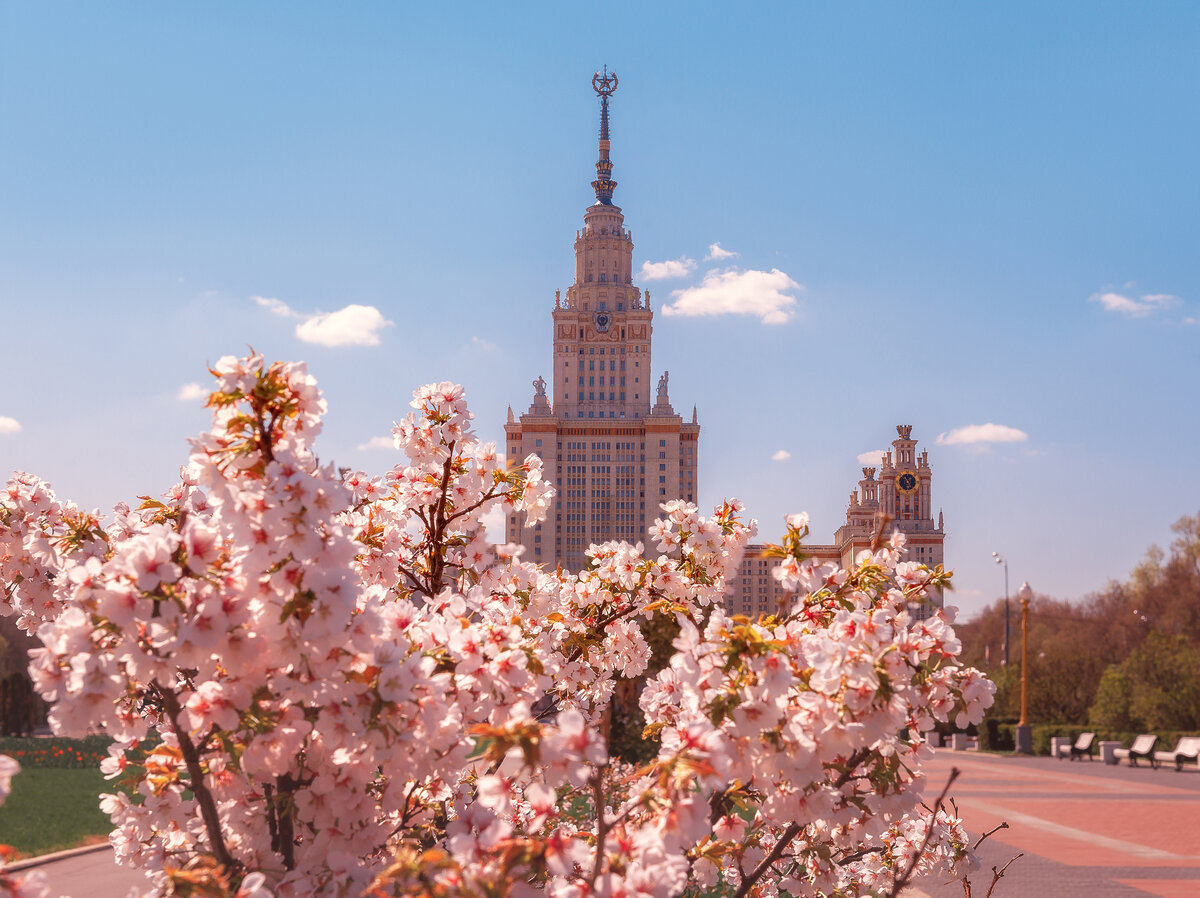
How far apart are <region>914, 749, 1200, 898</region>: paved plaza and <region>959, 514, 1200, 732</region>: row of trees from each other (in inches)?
246

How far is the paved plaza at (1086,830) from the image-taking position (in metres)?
11.0

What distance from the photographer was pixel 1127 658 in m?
38.1

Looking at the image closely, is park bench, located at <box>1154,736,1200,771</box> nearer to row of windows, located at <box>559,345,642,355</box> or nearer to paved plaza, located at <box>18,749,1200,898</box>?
paved plaza, located at <box>18,749,1200,898</box>

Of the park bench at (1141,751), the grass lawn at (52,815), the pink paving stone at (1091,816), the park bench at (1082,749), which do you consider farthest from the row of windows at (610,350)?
the grass lawn at (52,815)

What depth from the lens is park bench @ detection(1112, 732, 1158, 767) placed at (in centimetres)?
2733

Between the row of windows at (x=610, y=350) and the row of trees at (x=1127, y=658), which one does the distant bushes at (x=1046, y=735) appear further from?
the row of windows at (x=610, y=350)

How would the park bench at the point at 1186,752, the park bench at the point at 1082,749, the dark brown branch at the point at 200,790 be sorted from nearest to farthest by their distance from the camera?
1. the dark brown branch at the point at 200,790
2. the park bench at the point at 1186,752
3. the park bench at the point at 1082,749

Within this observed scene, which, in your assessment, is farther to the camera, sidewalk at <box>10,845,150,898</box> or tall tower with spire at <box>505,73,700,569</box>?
tall tower with spire at <box>505,73,700,569</box>

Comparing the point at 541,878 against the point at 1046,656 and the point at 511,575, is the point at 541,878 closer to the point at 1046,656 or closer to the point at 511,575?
the point at 511,575

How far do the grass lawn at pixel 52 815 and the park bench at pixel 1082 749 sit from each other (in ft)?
87.5

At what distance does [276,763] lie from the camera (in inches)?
109

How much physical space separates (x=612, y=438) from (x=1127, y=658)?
275 feet

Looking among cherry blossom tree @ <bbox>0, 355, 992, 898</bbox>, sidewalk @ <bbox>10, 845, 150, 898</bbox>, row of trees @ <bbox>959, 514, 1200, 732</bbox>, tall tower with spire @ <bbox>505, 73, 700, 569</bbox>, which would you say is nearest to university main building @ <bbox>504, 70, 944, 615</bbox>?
tall tower with spire @ <bbox>505, 73, 700, 569</bbox>

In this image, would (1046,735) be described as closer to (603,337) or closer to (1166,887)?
(1166,887)
